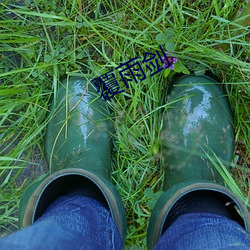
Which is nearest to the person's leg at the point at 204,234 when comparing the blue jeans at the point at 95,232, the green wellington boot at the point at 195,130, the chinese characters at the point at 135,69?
the blue jeans at the point at 95,232

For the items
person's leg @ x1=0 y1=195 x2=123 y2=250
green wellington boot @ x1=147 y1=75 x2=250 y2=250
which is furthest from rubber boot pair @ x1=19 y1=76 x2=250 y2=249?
person's leg @ x1=0 y1=195 x2=123 y2=250

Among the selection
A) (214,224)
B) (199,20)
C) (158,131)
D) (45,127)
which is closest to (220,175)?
(158,131)

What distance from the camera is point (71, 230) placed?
849 millimetres

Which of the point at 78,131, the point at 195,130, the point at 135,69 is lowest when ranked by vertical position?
the point at 78,131

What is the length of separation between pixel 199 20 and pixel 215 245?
0.71 metres

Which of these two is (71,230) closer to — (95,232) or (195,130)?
(95,232)

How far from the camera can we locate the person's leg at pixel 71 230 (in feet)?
2.49

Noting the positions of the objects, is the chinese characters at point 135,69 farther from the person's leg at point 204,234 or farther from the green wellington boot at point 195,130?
the person's leg at point 204,234

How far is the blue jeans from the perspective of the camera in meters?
0.78

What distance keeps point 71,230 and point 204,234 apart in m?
0.30

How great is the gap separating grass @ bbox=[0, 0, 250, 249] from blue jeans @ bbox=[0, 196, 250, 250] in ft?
0.96

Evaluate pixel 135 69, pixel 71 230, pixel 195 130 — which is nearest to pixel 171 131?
pixel 195 130

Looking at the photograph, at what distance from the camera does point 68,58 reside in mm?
1346

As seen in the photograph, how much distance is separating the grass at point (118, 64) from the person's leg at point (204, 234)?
1.00ft
